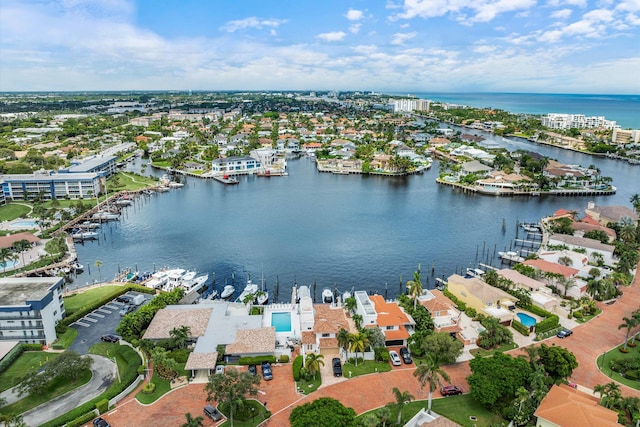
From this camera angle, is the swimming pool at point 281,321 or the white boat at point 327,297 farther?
the white boat at point 327,297

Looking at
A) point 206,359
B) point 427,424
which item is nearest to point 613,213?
point 427,424

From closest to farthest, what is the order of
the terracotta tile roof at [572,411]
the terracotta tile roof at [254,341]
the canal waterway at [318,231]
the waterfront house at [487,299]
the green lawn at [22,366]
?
the terracotta tile roof at [572,411]
the green lawn at [22,366]
the terracotta tile roof at [254,341]
the waterfront house at [487,299]
the canal waterway at [318,231]

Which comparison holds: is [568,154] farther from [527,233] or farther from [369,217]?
[369,217]

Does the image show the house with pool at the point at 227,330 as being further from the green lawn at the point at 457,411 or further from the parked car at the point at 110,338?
the green lawn at the point at 457,411

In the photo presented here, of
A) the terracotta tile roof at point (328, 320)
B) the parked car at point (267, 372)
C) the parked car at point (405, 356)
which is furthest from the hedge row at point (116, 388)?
Answer: the parked car at point (405, 356)

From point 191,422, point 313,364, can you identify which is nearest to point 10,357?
point 191,422
